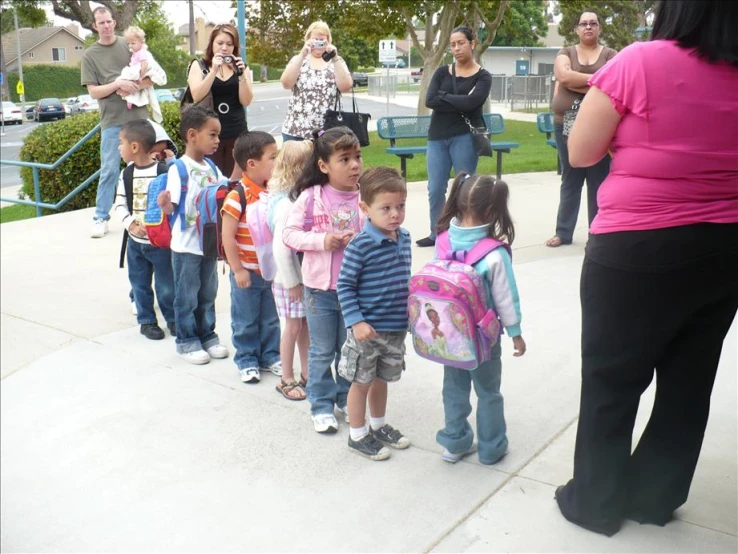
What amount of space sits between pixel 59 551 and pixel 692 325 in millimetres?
2344

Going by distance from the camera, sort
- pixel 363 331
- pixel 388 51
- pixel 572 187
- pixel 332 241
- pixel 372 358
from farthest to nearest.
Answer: pixel 388 51 → pixel 572 187 → pixel 332 241 → pixel 372 358 → pixel 363 331

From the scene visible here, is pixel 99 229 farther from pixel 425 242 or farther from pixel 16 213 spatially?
pixel 16 213

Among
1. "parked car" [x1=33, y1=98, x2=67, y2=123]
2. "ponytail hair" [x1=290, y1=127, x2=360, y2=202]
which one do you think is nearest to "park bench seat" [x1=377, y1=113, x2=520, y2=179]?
"ponytail hair" [x1=290, y1=127, x2=360, y2=202]

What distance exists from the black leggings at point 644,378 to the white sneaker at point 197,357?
2385 millimetres

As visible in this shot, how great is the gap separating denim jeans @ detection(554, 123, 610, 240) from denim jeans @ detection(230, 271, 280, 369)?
298 centimetres

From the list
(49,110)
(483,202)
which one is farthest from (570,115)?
(49,110)

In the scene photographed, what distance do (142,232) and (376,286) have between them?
2.09 meters

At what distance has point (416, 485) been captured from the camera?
3.46 meters

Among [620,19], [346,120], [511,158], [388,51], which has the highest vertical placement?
[620,19]

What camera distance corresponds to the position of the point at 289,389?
4.37 metres

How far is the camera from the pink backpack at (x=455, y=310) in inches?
125

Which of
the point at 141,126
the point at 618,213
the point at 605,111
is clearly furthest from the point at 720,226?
the point at 141,126

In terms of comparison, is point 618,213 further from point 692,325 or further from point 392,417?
point 392,417

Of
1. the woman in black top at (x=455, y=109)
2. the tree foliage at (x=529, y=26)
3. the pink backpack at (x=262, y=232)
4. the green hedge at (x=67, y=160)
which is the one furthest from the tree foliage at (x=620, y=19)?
the pink backpack at (x=262, y=232)
